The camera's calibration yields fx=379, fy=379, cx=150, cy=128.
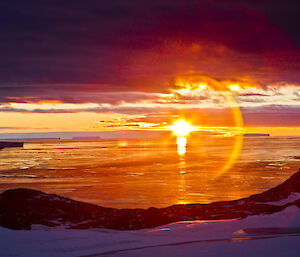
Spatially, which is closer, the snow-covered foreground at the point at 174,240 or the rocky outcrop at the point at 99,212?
the snow-covered foreground at the point at 174,240

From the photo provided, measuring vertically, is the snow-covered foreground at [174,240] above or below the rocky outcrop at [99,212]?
below

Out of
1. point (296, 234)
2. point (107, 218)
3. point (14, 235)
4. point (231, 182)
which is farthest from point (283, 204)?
point (231, 182)

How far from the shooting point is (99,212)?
15.0m

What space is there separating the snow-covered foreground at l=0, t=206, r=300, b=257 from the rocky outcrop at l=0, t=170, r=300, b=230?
4.32ft

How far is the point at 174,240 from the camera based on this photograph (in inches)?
413

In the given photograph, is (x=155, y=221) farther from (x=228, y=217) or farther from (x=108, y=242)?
(x=108, y=242)

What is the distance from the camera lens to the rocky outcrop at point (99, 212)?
43.9 feet

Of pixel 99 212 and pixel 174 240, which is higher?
pixel 99 212

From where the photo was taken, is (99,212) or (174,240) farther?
(99,212)

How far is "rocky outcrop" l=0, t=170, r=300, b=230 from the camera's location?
43.9ft

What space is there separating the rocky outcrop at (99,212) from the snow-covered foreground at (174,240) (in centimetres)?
132

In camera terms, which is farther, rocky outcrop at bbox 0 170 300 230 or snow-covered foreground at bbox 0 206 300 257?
rocky outcrop at bbox 0 170 300 230

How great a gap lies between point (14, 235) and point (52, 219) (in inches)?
111

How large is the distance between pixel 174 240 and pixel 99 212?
5.24 metres
